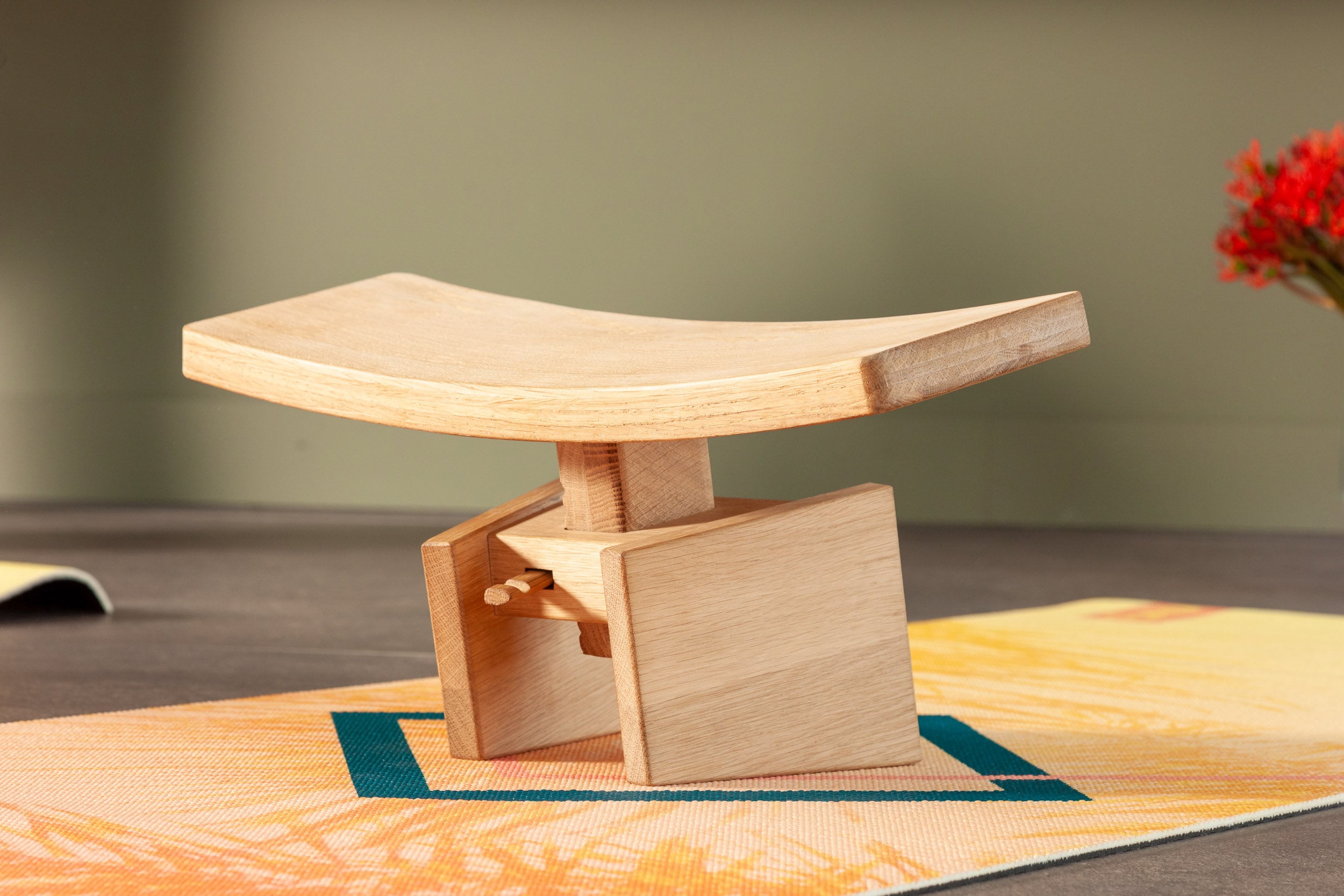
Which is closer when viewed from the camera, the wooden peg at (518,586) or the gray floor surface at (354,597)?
the gray floor surface at (354,597)

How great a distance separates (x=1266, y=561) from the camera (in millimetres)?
2787

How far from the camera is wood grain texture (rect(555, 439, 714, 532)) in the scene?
1080 mm

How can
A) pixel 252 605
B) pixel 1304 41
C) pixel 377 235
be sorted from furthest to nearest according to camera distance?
pixel 377 235
pixel 1304 41
pixel 252 605

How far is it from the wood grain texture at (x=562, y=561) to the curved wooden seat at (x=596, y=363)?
12 centimetres

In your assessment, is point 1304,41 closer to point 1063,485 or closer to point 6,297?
point 1063,485

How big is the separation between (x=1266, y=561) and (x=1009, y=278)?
3.08 ft

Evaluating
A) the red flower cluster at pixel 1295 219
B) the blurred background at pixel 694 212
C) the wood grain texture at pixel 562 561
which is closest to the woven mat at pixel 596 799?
the wood grain texture at pixel 562 561

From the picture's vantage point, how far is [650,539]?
102 centimetres

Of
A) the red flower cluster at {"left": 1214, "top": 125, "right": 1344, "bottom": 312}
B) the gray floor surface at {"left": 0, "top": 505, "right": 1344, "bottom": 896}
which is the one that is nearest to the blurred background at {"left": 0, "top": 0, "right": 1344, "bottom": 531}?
the gray floor surface at {"left": 0, "top": 505, "right": 1344, "bottom": 896}

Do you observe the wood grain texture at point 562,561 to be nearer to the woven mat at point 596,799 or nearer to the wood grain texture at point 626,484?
the wood grain texture at point 626,484

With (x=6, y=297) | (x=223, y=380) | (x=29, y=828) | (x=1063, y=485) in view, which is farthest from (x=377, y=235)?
(x=29, y=828)

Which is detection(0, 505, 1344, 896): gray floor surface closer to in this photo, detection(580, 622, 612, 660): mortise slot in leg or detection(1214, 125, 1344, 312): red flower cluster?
detection(580, 622, 612, 660): mortise slot in leg

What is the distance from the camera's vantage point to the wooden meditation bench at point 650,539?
94 cm

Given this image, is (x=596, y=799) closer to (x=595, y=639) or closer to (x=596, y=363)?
(x=595, y=639)
